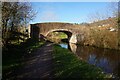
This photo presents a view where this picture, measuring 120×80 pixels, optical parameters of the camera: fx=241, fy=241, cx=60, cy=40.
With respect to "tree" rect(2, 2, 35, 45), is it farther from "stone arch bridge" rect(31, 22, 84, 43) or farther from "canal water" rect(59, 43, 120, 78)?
"stone arch bridge" rect(31, 22, 84, 43)

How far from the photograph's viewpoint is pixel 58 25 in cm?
5712

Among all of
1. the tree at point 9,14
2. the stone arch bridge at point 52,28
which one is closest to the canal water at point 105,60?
the tree at point 9,14

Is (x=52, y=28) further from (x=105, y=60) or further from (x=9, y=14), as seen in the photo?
(x=9, y=14)

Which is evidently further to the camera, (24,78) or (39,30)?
(39,30)

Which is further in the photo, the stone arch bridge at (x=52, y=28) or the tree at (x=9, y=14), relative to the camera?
the stone arch bridge at (x=52, y=28)

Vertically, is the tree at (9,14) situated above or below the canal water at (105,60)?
above

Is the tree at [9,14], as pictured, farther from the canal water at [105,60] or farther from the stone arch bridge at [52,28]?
the stone arch bridge at [52,28]

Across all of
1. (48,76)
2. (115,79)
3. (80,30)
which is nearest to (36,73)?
(48,76)

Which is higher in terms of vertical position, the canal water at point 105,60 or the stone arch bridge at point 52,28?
the stone arch bridge at point 52,28

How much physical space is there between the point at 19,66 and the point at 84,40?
108 ft

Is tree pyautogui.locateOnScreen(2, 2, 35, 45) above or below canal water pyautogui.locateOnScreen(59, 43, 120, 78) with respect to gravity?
above

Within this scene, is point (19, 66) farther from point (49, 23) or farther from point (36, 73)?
point (49, 23)

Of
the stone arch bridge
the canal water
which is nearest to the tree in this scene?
the canal water

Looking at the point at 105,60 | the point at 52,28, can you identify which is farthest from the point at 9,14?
the point at 52,28
